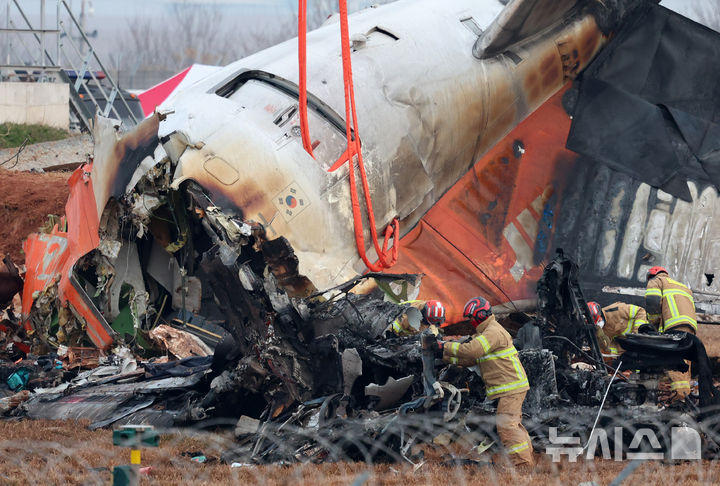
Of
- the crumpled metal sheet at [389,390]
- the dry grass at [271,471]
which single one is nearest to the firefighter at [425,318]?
the crumpled metal sheet at [389,390]

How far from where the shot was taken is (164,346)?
12320 millimetres

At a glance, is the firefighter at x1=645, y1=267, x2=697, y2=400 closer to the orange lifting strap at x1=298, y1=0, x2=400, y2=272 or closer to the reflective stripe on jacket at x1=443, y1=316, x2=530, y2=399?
the reflective stripe on jacket at x1=443, y1=316, x2=530, y2=399

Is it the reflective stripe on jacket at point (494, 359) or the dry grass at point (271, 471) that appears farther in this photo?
the reflective stripe on jacket at point (494, 359)

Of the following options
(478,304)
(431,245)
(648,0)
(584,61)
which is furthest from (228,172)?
(648,0)

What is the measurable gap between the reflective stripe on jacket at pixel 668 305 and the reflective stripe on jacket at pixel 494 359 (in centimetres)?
257

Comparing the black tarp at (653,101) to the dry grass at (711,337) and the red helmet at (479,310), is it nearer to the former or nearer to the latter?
the dry grass at (711,337)

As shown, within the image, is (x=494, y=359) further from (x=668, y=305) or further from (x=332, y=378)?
(x=668, y=305)

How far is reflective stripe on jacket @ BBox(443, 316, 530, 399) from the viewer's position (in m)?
8.29

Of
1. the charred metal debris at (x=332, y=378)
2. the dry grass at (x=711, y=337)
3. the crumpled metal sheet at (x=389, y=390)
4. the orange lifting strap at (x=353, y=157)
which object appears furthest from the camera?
the dry grass at (x=711, y=337)

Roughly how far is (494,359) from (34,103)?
2272 centimetres

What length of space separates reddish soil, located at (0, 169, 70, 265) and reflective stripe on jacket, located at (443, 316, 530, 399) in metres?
13.3

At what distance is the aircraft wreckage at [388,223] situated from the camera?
892cm

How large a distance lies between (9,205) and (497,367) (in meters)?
15.0

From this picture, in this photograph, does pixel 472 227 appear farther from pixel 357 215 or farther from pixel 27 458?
pixel 27 458
